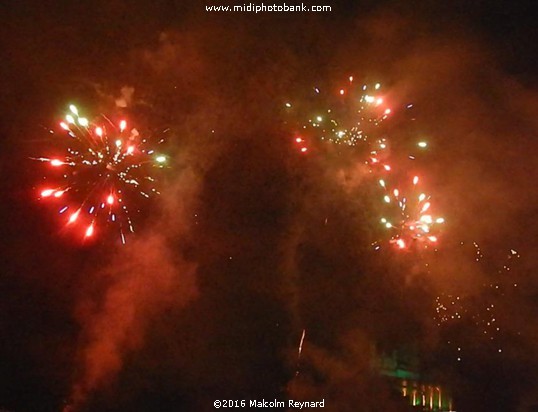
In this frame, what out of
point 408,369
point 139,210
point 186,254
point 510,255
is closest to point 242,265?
point 186,254

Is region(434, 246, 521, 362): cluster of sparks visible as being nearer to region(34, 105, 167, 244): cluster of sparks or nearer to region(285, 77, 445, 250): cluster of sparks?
region(285, 77, 445, 250): cluster of sparks

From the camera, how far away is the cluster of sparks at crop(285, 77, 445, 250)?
731 cm

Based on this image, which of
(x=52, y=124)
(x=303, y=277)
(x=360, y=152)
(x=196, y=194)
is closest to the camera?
(x=52, y=124)

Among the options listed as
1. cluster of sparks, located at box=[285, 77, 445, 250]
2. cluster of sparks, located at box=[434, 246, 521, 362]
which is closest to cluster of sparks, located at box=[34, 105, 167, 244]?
cluster of sparks, located at box=[285, 77, 445, 250]

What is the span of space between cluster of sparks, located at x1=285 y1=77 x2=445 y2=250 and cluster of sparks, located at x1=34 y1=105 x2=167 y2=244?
2.20m

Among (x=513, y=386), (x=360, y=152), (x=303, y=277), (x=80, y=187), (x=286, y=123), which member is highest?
(x=286, y=123)

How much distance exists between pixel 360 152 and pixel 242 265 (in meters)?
2.46

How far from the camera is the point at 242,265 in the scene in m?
8.38

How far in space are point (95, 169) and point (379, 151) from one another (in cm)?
371

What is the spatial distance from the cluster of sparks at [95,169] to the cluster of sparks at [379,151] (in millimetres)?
2202

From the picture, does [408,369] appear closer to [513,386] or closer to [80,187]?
[513,386]

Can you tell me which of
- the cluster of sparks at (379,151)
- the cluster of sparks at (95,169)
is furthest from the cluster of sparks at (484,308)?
the cluster of sparks at (95,169)

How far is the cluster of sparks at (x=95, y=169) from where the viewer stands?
22.6 feet

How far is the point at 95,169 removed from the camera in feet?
22.7
